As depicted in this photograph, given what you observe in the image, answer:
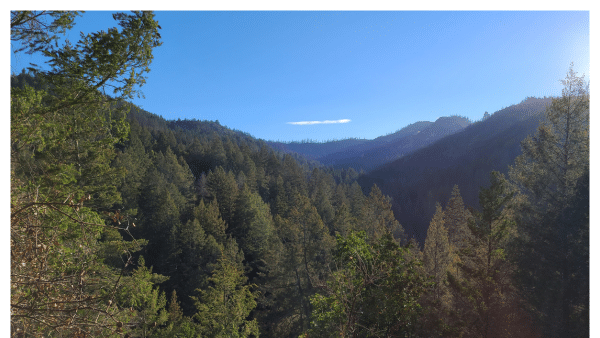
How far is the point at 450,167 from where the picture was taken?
108688 mm

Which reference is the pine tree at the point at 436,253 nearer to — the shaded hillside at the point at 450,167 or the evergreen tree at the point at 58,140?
the evergreen tree at the point at 58,140

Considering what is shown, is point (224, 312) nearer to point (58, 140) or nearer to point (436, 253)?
point (58, 140)

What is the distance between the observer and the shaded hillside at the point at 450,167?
8475 cm

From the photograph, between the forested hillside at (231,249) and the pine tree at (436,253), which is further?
the pine tree at (436,253)

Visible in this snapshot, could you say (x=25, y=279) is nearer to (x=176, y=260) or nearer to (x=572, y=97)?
(x=572, y=97)

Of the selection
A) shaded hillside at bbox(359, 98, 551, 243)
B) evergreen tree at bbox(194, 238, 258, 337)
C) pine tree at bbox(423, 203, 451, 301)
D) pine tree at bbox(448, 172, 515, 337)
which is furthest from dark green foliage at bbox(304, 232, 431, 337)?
shaded hillside at bbox(359, 98, 551, 243)

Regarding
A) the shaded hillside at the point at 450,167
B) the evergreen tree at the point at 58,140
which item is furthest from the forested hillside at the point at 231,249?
the shaded hillside at the point at 450,167

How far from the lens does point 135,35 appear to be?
412cm

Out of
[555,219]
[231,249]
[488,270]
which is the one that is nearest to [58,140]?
[555,219]

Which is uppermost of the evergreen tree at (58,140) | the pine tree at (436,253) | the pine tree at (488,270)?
the evergreen tree at (58,140)

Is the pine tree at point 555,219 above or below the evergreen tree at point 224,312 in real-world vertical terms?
above

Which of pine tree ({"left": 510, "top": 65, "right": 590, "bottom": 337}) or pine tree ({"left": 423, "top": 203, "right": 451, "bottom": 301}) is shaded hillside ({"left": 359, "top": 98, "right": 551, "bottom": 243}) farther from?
pine tree ({"left": 510, "top": 65, "right": 590, "bottom": 337})

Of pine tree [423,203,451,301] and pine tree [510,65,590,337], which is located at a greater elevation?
pine tree [510,65,590,337]

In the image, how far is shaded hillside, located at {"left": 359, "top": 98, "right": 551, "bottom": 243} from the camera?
84.8m
